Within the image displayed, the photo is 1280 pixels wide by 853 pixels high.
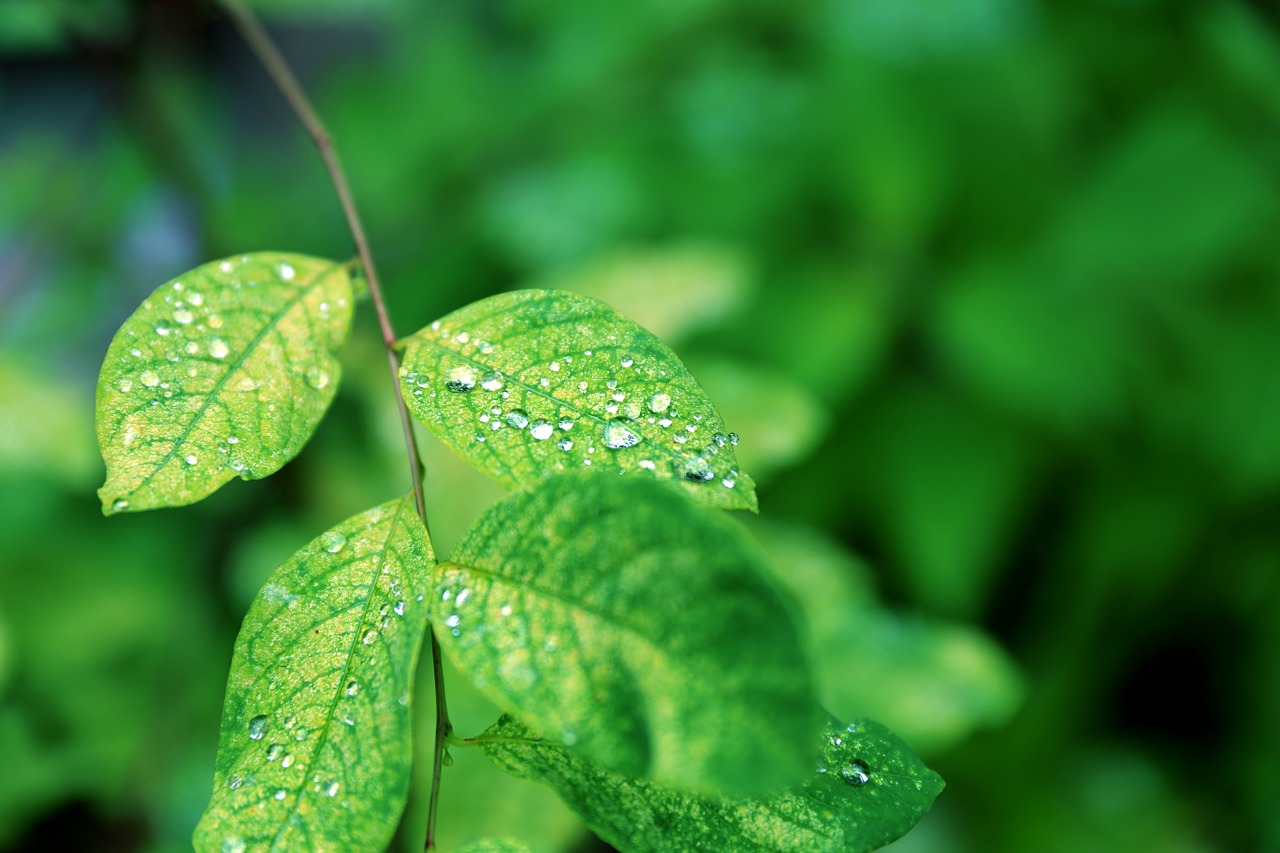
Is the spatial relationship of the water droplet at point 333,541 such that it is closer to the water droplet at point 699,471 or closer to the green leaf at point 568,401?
the green leaf at point 568,401

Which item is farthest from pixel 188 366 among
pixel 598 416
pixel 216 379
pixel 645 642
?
pixel 645 642

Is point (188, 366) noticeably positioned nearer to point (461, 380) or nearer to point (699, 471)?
point (461, 380)

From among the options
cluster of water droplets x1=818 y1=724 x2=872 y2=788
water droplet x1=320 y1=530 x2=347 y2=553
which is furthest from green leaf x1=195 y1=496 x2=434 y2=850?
cluster of water droplets x1=818 y1=724 x2=872 y2=788

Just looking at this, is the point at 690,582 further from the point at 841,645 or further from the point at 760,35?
the point at 760,35

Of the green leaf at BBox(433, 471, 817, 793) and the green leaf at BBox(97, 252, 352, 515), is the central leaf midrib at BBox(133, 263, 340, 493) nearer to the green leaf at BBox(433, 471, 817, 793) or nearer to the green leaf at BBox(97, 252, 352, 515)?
the green leaf at BBox(97, 252, 352, 515)

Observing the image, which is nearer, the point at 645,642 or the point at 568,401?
the point at 645,642

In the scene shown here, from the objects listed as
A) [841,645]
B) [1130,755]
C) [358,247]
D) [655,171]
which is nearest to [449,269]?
[655,171]
